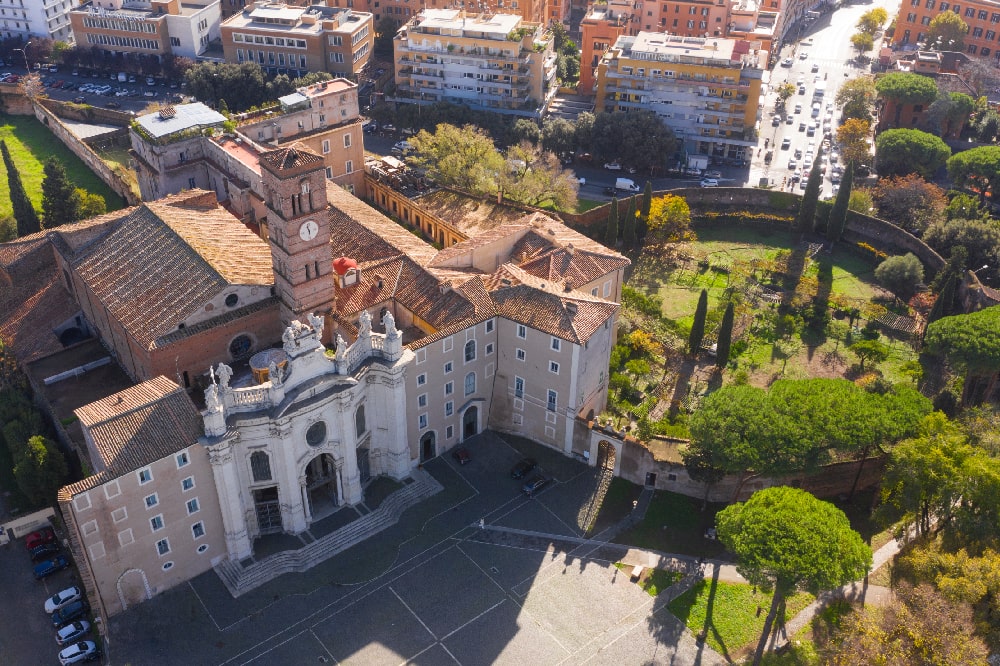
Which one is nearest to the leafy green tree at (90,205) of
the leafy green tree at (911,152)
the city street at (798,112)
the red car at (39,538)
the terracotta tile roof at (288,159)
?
the terracotta tile roof at (288,159)

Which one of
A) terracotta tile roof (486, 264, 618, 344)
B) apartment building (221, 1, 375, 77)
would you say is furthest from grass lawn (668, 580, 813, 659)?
apartment building (221, 1, 375, 77)

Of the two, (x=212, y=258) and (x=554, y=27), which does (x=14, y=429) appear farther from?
(x=554, y=27)

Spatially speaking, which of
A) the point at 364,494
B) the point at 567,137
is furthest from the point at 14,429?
the point at 567,137

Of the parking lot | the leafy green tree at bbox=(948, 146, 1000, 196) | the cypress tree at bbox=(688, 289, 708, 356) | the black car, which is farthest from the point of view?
the leafy green tree at bbox=(948, 146, 1000, 196)

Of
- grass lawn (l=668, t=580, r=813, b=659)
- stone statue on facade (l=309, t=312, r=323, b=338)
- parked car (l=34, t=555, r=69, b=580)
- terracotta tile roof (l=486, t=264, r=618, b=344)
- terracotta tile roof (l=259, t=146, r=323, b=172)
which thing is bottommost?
grass lawn (l=668, t=580, r=813, b=659)

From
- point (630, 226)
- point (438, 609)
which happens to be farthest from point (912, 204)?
point (438, 609)

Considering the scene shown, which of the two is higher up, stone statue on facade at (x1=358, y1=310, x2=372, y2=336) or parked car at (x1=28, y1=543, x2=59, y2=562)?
stone statue on facade at (x1=358, y1=310, x2=372, y2=336)

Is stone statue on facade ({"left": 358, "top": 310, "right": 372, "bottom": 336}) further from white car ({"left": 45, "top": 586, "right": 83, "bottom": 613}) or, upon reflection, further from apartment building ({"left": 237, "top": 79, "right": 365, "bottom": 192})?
apartment building ({"left": 237, "top": 79, "right": 365, "bottom": 192})
